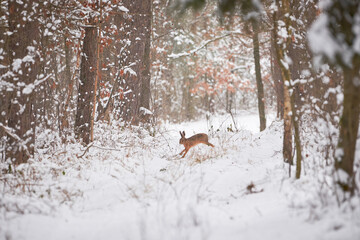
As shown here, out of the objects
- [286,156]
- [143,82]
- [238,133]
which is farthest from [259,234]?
[143,82]

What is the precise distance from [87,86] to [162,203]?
419 cm

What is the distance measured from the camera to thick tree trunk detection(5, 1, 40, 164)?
4.43 meters

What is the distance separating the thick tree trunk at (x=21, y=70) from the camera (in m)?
4.43

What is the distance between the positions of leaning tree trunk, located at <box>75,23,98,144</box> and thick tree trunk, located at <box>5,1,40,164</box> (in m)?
1.83

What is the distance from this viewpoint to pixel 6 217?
297cm

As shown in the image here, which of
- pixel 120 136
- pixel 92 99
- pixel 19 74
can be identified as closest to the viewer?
pixel 19 74

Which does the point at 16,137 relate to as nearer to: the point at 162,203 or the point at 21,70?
the point at 21,70

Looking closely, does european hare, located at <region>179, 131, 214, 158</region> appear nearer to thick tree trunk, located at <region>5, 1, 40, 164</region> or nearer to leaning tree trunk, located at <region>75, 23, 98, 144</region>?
leaning tree trunk, located at <region>75, 23, 98, 144</region>

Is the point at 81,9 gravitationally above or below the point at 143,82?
above

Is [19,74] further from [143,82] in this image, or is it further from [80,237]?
[143,82]

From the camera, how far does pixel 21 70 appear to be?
433cm

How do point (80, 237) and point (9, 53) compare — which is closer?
point (80, 237)

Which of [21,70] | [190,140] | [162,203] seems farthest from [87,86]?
[162,203]

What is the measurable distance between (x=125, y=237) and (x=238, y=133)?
6336mm
